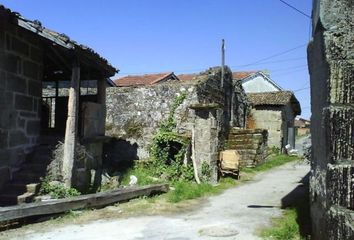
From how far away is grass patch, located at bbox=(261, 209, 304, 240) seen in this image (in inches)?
253

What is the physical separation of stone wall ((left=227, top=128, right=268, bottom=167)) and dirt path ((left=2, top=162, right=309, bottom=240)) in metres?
7.08

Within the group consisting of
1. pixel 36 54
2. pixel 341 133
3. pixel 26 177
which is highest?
pixel 36 54

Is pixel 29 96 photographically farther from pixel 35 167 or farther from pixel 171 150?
pixel 171 150

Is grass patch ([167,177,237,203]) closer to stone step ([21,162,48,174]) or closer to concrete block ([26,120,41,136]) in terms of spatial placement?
stone step ([21,162,48,174])

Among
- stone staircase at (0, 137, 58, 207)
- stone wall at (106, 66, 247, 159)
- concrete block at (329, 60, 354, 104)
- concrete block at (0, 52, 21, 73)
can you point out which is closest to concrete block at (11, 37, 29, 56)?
concrete block at (0, 52, 21, 73)

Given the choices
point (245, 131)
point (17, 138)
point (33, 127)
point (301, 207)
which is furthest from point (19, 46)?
point (245, 131)

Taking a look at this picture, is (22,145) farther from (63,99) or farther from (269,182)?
(269,182)

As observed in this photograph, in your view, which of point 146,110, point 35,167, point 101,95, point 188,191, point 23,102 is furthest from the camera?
point 146,110

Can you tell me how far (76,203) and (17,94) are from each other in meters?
3.21

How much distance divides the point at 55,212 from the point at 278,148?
68.2ft

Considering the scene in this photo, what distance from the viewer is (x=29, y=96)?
10.8 m

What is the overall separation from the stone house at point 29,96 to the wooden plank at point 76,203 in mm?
1343

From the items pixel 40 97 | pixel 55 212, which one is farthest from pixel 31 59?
A: pixel 55 212

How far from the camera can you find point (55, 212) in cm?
842
